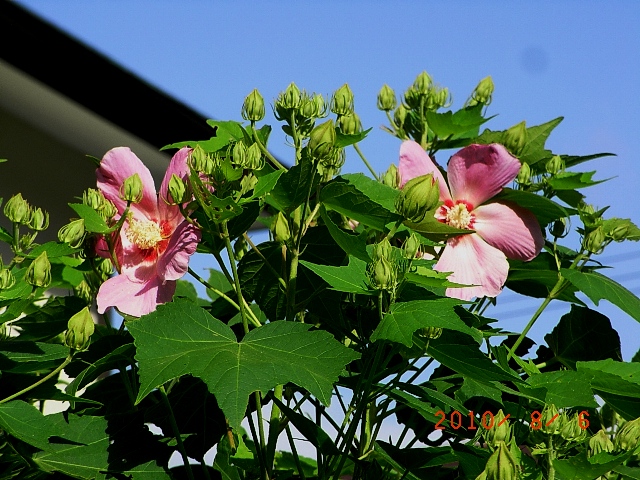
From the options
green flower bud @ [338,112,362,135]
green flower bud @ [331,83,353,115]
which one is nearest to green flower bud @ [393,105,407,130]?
green flower bud @ [338,112,362,135]

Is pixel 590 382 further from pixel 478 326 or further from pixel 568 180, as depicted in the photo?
pixel 568 180

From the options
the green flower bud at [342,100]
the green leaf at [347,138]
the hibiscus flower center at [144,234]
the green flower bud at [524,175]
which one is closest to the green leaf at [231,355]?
the hibiscus flower center at [144,234]

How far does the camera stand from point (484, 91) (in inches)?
55.1

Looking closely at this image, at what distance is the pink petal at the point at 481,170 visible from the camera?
1245 millimetres

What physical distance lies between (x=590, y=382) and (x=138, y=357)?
2.06 ft

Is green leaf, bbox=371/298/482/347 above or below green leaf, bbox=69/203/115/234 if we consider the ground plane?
below

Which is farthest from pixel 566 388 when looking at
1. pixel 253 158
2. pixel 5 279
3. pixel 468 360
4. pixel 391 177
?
pixel 5 279

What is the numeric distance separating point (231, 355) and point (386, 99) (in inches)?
25.6

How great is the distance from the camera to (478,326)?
45.4 inches

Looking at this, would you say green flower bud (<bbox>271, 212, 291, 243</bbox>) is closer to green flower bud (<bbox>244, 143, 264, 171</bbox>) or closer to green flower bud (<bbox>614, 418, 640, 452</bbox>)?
green flower bud (<bbox>244, 143, 264, 171</bbox>)

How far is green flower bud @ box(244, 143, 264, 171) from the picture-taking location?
3.55ft

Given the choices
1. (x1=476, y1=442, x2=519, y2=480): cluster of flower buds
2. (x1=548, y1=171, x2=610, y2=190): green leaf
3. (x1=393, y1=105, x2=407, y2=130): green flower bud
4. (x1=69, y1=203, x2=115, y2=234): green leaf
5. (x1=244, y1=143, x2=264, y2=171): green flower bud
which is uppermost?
(x1=393, y1=105, x2=407, y2=130): green flower bud

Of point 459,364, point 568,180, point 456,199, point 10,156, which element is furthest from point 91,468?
point 10,156

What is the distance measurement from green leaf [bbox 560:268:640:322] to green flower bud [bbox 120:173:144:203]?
62 centimetres
